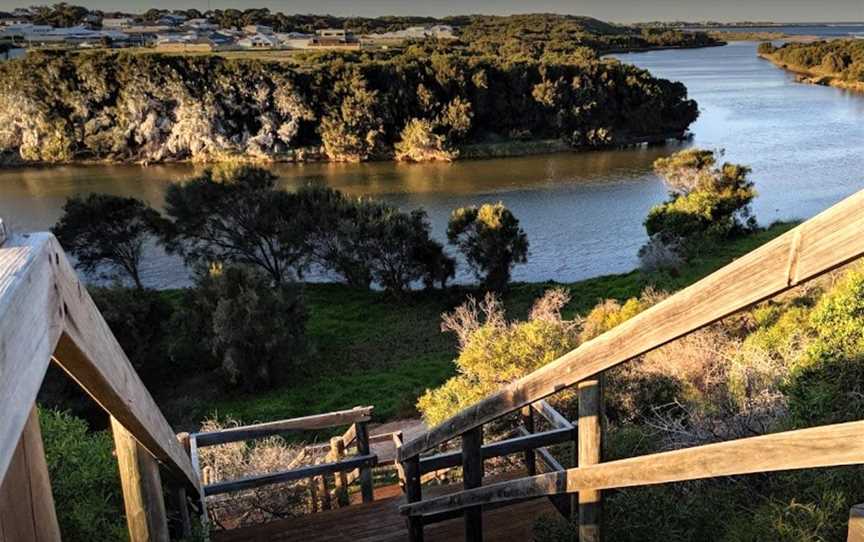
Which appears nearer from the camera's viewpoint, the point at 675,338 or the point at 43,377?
the point at 43,377

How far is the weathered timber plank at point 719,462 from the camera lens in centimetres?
119

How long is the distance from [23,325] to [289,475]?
11.7ft

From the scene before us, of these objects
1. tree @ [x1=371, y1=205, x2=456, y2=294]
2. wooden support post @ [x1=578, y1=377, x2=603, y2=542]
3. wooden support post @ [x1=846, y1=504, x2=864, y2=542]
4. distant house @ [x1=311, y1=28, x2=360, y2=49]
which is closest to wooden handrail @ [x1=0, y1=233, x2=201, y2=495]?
wooden support post @ [x1=578, y1=377, x2=603, y2=542]

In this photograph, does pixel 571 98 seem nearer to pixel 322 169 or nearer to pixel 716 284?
pixel 322 169

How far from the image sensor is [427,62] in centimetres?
5147

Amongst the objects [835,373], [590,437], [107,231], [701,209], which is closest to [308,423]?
[590,437]

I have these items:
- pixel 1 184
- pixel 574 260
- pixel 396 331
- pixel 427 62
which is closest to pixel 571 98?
pixel 427 62

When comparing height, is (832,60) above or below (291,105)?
above

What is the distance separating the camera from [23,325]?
3.26ft

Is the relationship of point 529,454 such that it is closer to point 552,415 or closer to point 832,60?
point 552,415

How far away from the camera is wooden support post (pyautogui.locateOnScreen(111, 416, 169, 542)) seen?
228cm

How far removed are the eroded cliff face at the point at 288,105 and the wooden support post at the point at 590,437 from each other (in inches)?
1847

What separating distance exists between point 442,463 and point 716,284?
222cm

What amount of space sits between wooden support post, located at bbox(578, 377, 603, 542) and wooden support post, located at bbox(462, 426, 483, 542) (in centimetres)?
54
